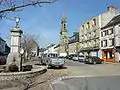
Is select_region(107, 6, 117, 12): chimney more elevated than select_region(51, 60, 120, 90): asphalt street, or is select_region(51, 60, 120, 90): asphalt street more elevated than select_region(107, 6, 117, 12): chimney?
select_region(107, 6, 117, 12): chimney

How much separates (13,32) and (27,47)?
42.1 m

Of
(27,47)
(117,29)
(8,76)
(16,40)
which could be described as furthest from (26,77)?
(27,47)

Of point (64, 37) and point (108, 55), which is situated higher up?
point (64, 37)

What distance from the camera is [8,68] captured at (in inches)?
709

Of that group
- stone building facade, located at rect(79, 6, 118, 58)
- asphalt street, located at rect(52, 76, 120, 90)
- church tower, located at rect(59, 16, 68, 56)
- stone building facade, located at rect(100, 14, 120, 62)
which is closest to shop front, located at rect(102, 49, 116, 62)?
stone building facade, located at rect(100, 14, 120, 62)

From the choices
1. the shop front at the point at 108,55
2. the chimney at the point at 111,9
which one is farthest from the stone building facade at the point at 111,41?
the chimney at the point at 111,9

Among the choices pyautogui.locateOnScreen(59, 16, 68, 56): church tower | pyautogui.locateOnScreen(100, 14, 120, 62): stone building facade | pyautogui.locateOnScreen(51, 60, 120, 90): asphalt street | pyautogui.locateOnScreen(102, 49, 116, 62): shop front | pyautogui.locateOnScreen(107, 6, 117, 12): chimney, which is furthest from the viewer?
pyautogui.locateOnScreen(59, 16, 68, 56): church tower

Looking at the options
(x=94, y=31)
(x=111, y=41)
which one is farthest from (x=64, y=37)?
(x=111, y=41)

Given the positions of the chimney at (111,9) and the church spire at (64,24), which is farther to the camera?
the church spire at (64,24)

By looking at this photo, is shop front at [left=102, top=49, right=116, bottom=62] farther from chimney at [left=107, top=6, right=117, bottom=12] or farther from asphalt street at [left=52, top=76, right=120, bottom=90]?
asphalt street at [left=52, top=76, right=120, bottom=90]

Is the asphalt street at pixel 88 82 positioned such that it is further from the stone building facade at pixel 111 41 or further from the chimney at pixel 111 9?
the chimney at pixel 111 9

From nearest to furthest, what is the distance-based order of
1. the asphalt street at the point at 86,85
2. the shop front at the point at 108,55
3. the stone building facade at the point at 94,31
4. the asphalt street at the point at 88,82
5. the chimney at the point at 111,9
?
the asphalt street at the point at 86,85
the asphalt street at the point at 88,82
the shop front at the point at 108,55
the stone building facade at the point at 94,31
the chimney at the point at 111,9

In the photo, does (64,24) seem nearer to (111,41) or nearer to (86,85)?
(111,41)

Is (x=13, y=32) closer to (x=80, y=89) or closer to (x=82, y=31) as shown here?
(x=80, y=89)
